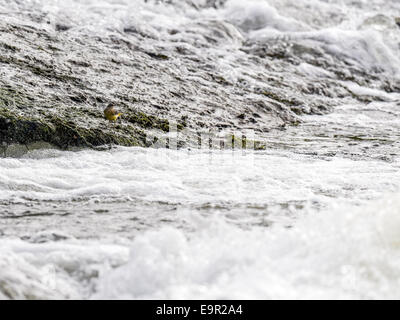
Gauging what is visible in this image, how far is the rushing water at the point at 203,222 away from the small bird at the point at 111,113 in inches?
20.8

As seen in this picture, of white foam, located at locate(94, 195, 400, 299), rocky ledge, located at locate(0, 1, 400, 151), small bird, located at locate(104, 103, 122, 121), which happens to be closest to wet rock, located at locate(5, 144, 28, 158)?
rocky ledge, located at locate(0, 1, 400, 151)

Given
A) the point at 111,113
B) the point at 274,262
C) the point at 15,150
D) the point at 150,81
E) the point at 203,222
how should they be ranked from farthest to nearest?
the point at 150,81 → the point at 111,113 → the point at 15,150 → the point at 203,222 → the point at 274,262

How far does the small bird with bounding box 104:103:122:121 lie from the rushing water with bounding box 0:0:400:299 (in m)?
0.53

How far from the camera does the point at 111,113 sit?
16.1ft

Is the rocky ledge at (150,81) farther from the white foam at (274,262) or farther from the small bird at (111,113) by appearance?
the white foam at (274,262)

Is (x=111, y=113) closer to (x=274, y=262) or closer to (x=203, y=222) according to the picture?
(x=203, y=222)

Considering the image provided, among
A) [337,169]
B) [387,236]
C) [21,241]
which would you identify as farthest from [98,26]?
[387,236]

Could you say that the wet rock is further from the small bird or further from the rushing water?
the small bird

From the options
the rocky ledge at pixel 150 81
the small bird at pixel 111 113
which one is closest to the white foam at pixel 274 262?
the rocky ledge at pixel 150 81

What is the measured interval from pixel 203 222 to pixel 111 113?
8.11 ft

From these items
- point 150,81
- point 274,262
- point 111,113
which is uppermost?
point 150,81

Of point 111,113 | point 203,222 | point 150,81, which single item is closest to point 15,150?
point 111,113

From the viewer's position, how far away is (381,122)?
734 cm

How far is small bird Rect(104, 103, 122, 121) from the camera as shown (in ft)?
16.1
